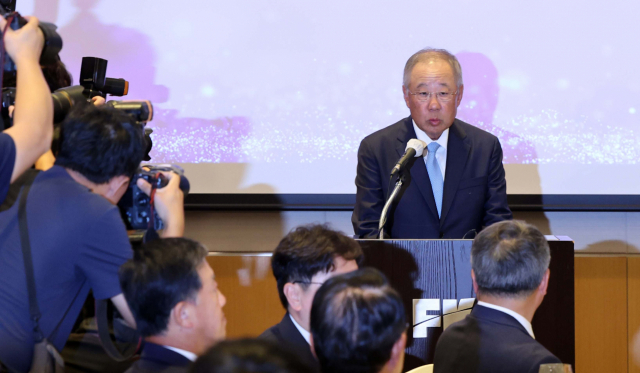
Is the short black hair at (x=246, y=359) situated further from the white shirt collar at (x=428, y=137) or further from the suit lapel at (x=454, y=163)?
the white shirt collar at (x=428, y=137)

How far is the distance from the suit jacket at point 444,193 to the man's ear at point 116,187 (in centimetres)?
97

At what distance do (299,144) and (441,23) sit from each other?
0.89 m

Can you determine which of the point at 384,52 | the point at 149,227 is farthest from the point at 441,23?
the point at 149,227

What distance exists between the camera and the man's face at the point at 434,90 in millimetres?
2381

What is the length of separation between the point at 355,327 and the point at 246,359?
0.37 metres

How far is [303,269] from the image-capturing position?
153cm

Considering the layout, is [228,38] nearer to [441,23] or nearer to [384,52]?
[384,52]

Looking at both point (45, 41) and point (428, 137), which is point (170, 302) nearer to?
point (45, 41)

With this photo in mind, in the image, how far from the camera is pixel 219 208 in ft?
10.8

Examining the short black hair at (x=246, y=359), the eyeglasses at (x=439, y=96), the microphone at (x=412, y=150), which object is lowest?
the short black hair at (x=246, y=359)

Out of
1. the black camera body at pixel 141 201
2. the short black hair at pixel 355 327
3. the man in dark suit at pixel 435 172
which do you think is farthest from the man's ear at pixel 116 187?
the man in dark suit at pixel 435 172

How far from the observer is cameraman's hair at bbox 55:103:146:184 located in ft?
4.62

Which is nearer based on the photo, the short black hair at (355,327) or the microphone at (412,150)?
the short black hair at (355,327)

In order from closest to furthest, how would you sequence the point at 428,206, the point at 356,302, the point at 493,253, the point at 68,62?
the point at 356,302, the point at 493,253, the point at 428,206, the point at 68,62
